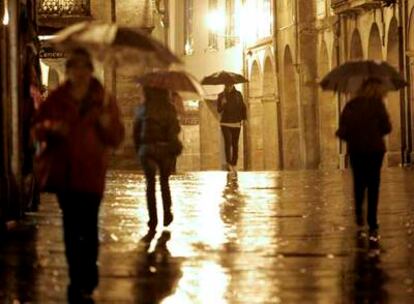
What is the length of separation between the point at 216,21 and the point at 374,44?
1708 cm

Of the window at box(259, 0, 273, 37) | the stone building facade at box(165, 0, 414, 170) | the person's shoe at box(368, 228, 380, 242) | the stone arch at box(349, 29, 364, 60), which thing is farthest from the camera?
the window at box(259, 0, 273, 37)

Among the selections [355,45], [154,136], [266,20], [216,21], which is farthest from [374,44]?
[154,136]

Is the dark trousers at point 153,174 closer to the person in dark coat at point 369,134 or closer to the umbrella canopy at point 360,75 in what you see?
the person in dark coat at point 369,134

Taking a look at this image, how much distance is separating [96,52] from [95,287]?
1.46 meters

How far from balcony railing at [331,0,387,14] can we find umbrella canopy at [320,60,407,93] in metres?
23.4

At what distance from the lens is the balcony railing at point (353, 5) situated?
3919cm

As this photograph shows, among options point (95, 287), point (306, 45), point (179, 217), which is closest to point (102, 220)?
point (179, 217)

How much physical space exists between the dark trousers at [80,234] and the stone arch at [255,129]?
4250 cm

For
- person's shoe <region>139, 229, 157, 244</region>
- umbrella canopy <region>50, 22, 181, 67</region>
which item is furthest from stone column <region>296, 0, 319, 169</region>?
umbrella canopy <region>50, 22, 181, 67</region>

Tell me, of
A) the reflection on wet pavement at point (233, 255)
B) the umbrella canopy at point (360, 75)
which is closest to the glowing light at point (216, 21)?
the reflection on wet pavement at point (233, 255)

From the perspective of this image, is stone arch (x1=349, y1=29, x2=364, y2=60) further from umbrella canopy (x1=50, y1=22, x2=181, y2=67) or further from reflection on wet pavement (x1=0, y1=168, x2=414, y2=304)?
umbrella canopy (x1=50, y1=22, x2=181, y2=67)

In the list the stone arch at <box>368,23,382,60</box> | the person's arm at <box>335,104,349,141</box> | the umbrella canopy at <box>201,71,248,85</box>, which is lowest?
the person's arm at <box>335,104,349,141</box>

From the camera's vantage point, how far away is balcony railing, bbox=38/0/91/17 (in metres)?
34.3

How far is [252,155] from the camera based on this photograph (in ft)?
171
